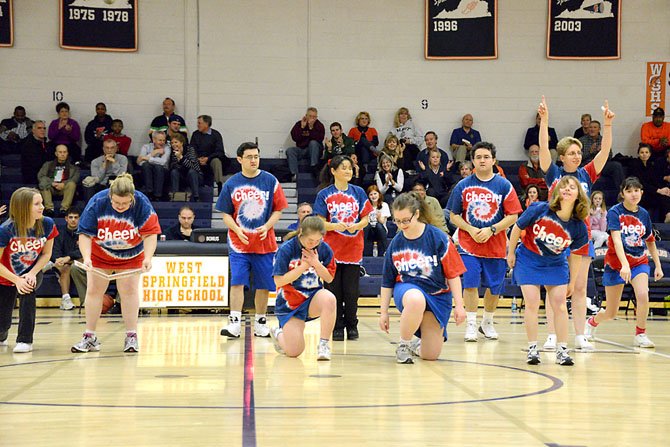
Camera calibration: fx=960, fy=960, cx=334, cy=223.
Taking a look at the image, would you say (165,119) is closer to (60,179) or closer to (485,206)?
(60,179)

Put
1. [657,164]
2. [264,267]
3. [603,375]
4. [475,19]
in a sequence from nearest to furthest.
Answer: [603,375]
[264,267]
[657,164]
[475,19]

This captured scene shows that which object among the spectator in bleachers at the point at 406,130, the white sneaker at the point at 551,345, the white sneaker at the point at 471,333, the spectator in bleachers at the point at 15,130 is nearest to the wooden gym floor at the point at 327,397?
the white sneaker at the point at 551,345

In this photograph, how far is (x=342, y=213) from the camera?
8812 millimetres

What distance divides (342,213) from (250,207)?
0.87 metres

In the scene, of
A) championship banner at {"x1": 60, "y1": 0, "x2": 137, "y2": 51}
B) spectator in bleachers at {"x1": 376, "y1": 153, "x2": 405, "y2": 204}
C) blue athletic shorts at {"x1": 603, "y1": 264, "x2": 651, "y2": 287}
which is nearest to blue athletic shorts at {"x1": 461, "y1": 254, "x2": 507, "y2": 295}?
blue athletic shorts at {"x1": 603, "y1": 264, "x2": 651, "y2": 287}

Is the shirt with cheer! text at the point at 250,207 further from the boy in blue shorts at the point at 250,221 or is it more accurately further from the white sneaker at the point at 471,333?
the white sneaker at the point at 471,333

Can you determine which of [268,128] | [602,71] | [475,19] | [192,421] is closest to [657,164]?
[602,71]

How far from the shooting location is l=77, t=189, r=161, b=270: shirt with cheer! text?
7.54m

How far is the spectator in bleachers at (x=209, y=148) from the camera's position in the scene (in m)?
17.7

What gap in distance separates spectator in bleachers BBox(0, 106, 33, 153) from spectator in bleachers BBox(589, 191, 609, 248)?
1023 centimetres

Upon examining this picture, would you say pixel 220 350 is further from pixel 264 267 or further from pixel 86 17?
pixel 86 17

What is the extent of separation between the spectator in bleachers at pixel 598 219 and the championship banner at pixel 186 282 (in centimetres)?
575

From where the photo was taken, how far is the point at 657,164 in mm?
17938

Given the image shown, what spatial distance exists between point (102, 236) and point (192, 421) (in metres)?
3.59
